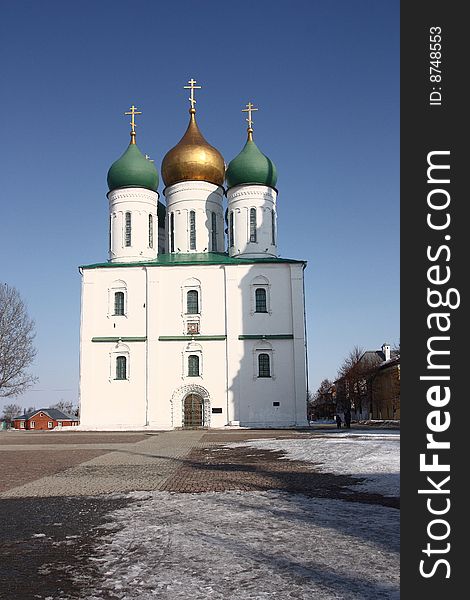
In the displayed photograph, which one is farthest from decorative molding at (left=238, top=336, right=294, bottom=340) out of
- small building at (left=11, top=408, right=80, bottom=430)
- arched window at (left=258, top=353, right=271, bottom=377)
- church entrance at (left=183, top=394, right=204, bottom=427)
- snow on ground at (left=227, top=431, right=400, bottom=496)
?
small building at (left=11, top=408, right=80, bottom=430)

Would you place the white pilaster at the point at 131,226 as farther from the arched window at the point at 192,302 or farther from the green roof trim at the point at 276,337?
the green roof trim at the point at 276,337

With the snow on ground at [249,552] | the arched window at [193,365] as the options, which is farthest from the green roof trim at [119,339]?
the snow on ground at [249,552]

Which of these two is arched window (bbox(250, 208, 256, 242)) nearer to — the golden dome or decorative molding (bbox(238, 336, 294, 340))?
the golden dome

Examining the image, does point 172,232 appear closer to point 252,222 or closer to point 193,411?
point 252,222

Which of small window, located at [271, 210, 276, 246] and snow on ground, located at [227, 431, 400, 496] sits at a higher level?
small window, located at [271, 210, 276, 246]

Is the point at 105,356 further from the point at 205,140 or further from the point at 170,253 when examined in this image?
the point at 205,140

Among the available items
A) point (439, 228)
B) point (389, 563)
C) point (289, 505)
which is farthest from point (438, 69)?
point (289, 505)

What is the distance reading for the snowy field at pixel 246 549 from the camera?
504cm

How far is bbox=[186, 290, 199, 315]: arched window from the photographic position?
3888cm

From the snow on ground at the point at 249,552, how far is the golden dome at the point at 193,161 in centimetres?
3421

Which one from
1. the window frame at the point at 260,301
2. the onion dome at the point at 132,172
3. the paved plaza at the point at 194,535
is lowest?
the paved plaza at the point at 194,535

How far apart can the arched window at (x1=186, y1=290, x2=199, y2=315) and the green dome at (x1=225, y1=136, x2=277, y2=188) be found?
762 cm

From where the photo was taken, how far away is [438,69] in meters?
3.73

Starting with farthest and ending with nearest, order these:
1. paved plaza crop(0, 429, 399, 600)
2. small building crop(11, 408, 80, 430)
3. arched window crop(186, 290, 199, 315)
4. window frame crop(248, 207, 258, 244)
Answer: small building crop(11, 408, 80, 430), window frame crop(248, 207, 258, 244), arched window crop(186, 290, 199, 315), paved plaza crop(0, 429, 399, 600)
